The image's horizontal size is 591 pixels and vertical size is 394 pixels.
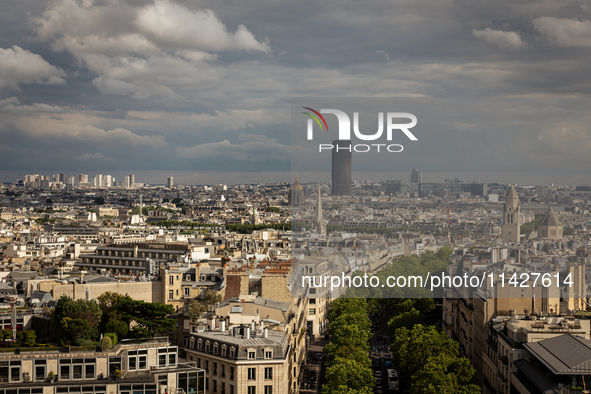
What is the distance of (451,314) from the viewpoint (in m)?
31.9

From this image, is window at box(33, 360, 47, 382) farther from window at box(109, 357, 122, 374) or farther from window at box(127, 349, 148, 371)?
window at box(127, 349, 148, 371)

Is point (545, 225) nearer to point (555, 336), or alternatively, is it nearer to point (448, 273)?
point (448, 273)

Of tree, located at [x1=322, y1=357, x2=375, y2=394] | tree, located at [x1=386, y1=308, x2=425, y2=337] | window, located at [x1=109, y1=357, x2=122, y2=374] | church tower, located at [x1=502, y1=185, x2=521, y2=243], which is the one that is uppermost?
church tower, located at [x1=502, y1=185, x2=521, y2=243]

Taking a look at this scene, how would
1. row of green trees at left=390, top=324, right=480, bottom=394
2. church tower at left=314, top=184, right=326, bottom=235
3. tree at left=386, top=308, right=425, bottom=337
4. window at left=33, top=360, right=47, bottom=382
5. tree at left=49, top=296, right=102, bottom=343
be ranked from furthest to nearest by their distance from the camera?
church tower at left=314, top=184, right=326, bottom=235, tree at left=386, top=308, right=425, bottom=337, tree at left=49, top=296, right=102, bottom=343, row of green trees at left=390, top=324, right=480, bottom=394, window at left=33, top=360, right=47, bottom=382

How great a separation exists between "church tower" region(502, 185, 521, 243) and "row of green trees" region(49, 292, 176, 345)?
22.6 metres

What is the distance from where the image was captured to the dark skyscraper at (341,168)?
24422 mm

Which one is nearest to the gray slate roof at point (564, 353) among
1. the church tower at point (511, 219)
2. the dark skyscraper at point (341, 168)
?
the dark skyscraper at point (341, 168)

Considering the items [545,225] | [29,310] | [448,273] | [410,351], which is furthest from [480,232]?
[29,310]

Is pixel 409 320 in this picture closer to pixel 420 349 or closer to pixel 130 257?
pixel 420 349

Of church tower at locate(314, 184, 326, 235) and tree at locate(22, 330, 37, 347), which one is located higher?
church tower at locate(314, 184, 326, 235)

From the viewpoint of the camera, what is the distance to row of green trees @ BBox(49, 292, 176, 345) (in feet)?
71.0

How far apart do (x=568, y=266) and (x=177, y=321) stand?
21992 millimetres

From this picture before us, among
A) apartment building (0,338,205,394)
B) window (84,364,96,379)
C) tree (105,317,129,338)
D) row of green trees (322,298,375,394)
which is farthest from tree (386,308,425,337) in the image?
window (84,364,96,379)

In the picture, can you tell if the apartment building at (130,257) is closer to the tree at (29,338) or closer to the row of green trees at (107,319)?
the row of green trees at (107,319)
